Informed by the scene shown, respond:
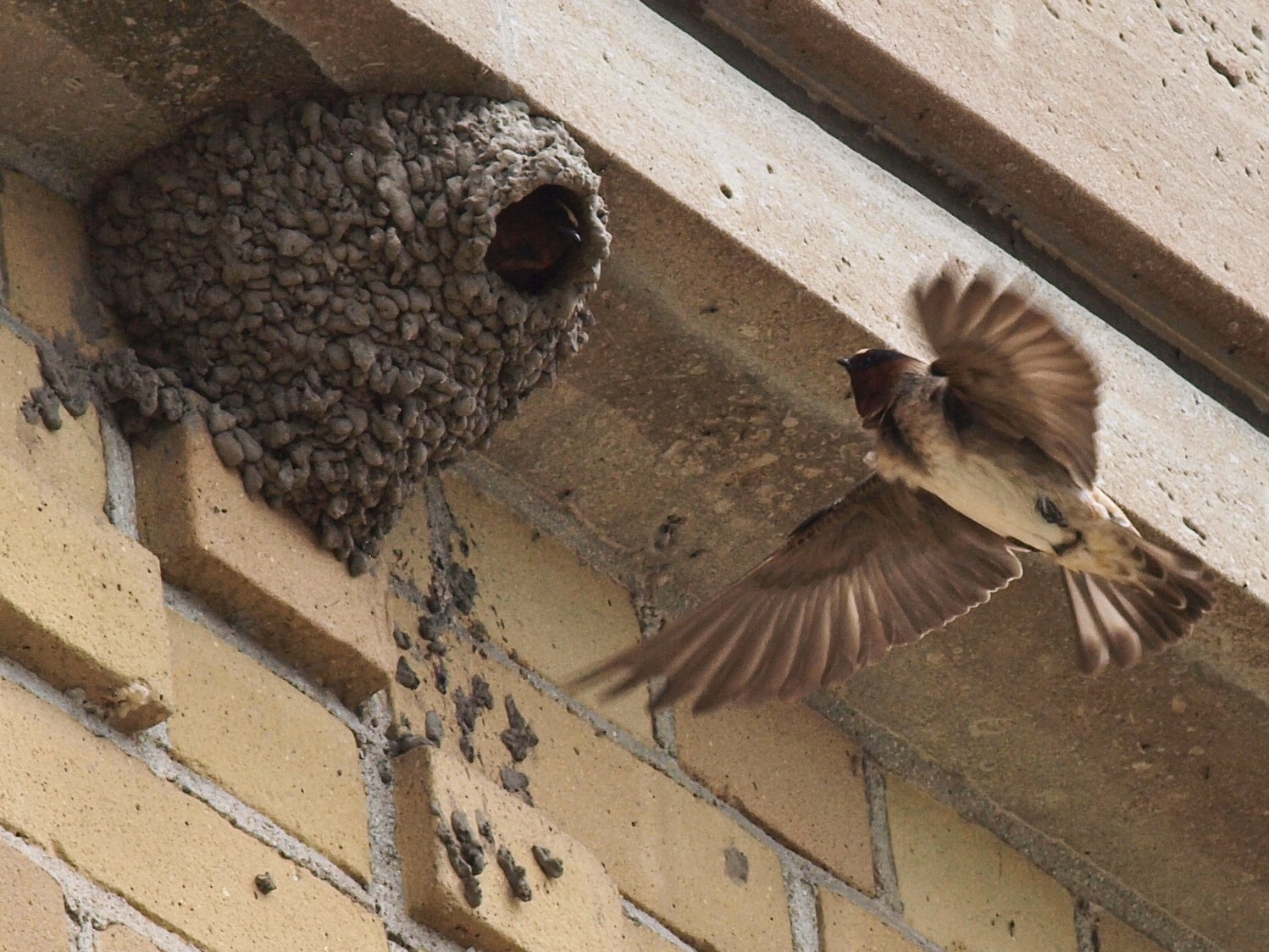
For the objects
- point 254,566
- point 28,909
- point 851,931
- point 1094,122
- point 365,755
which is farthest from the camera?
point 1094,122

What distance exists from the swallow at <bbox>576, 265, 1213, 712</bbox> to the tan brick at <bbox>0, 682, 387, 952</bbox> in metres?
0.99

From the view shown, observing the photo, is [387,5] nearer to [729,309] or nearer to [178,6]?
[178,6]

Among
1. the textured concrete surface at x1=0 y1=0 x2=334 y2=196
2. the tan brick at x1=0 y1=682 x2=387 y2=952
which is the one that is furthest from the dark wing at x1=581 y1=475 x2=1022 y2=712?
the textured concrete surface at x1=0 y1=0 x2=334 y2=196

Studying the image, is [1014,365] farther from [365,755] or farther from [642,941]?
[365,755]

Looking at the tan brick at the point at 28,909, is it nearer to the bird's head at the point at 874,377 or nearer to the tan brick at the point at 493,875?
the tan brick at the point at 493,875

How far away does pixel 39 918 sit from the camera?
10.3ft

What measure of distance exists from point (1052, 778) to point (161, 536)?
6.91 ft

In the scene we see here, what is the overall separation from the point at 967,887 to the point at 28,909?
7.92 feet

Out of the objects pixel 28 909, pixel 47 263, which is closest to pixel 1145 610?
pixel 47 263

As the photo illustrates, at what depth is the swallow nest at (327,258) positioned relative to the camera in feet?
13.2

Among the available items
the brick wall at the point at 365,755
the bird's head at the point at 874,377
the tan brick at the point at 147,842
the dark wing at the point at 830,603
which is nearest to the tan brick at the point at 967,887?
the brick wall at the point at 365,755

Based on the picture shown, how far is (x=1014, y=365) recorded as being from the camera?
14.6ft

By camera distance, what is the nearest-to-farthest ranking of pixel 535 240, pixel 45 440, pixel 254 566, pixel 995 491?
1. pixel 45 440
2. pixel 254 566
3. pixel 535 240
4. pixel 995 491

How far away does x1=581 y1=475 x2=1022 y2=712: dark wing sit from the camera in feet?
15.3
